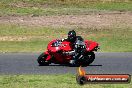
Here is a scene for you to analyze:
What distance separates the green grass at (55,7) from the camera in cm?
4266

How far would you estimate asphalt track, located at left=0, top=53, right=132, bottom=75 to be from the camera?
763 inches

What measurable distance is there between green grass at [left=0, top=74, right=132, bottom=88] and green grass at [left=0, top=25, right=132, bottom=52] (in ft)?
30.5

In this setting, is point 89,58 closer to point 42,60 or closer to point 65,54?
point 65,54

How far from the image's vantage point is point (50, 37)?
32.5 metres

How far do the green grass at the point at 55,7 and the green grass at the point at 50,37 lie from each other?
651 cm

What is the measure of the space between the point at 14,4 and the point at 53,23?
8.96 metres

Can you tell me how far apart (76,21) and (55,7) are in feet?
24.0

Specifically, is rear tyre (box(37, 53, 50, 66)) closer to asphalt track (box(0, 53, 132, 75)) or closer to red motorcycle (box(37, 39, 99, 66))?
red motorcycle (box(37, 39, 99, 66))

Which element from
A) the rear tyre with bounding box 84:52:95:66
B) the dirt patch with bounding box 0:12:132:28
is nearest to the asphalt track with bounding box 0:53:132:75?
the rear tyre with bounding box 84:52:95:66

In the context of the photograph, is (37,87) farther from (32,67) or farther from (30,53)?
(30,53)

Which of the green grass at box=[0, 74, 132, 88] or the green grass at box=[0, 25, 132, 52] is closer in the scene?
the green grass at box=[0, 74, 132, 88]

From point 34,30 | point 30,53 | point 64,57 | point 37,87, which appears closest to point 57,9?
point 34,30

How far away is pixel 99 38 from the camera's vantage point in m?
32.2

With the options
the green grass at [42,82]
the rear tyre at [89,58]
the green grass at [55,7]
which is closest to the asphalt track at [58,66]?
the rear tyre at [89,58]
